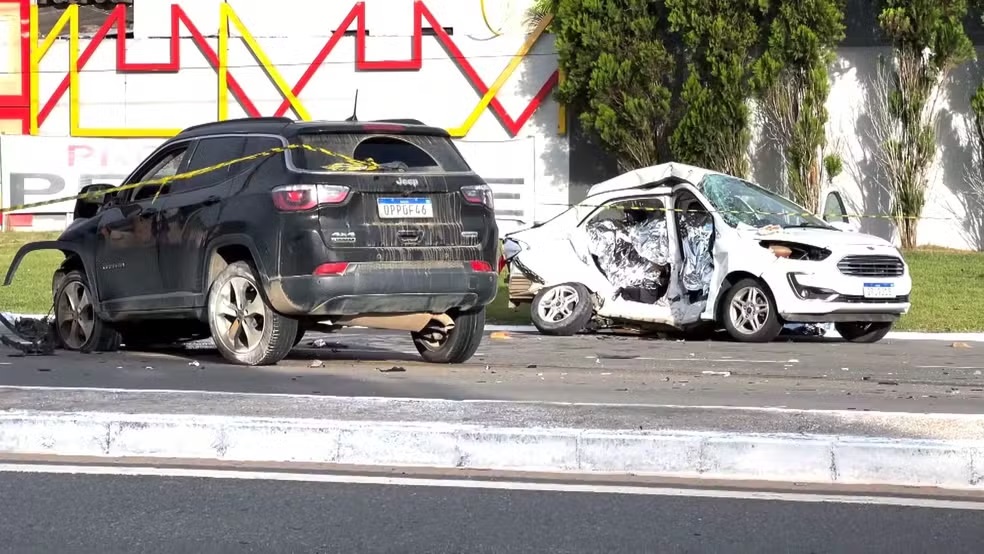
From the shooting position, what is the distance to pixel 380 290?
32.2 feet

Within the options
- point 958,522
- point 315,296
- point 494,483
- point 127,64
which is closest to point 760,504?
point 958,522

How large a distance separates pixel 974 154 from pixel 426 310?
737 inches

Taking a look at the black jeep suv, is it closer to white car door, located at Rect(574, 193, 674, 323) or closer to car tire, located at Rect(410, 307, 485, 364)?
car tire, located at Rect(410, 307, 485, 364)

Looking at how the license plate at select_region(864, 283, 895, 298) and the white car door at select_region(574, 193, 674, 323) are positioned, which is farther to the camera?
the white car door at select_region(574, 193, 674, 323)

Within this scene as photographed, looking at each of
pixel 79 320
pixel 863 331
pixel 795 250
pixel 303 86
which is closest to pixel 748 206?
pixel 795 250

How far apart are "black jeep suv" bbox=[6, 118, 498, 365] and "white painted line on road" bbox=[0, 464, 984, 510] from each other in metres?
3.38

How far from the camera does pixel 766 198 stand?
14.7m

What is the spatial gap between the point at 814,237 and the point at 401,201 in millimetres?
5191

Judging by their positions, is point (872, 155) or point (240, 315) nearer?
point (240, 315)

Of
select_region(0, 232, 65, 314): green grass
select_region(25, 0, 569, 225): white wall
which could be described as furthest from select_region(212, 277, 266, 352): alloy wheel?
select_region(25, 0, 569, 225): white wall

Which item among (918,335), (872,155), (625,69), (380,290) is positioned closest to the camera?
(380,290)

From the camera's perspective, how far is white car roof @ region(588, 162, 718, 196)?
1439cm

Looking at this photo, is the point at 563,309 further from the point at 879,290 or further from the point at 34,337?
the point at 34,337

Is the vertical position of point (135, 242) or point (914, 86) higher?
point (914, 86)
